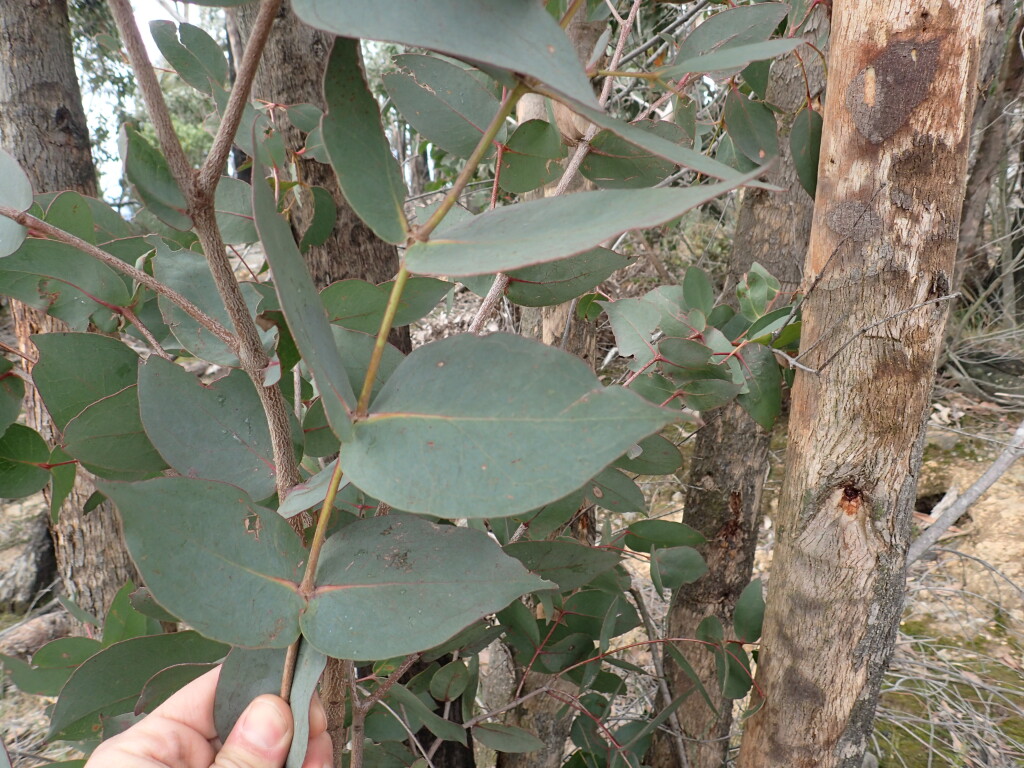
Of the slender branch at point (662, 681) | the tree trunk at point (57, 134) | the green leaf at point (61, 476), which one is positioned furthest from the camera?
the tree trunk at point (57, 134)

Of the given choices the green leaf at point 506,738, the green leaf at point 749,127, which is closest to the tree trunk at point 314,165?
the green leaf at point 506,738

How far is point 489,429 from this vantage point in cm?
24

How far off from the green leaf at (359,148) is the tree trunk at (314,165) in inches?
23.5

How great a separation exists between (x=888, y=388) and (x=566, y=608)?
362 millimetres

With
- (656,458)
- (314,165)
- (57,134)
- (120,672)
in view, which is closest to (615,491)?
(656,458)

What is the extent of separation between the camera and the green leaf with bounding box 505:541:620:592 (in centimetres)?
53

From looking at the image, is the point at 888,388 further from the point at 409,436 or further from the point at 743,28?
the point at 409,436

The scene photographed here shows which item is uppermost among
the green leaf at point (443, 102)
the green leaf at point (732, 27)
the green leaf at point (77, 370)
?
the green leaf at point (732, 27)

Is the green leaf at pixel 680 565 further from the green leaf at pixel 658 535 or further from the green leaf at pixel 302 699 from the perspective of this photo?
the green leaf at pixel 302 699

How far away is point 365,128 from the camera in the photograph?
275 millimetres

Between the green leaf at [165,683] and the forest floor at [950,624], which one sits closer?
the green leaf at [165,683]

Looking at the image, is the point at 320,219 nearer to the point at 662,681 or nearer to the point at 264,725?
the point at 264,725

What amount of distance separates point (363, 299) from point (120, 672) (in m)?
0.28

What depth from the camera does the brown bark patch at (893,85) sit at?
0.54 m
